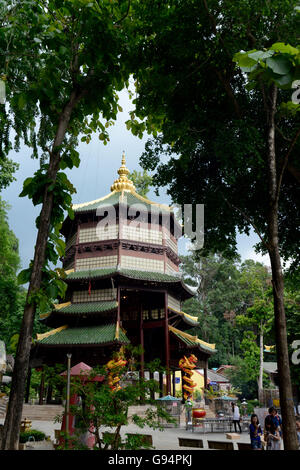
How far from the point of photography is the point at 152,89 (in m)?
8.82

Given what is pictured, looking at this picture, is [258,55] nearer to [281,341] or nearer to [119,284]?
[281,341]

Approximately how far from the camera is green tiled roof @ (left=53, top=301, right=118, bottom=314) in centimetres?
2247

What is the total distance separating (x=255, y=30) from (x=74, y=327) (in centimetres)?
1974

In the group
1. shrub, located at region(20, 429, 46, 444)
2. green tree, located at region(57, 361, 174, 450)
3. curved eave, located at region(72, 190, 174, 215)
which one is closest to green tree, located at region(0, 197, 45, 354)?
shrub, located at region(20, 429, 46, 444)

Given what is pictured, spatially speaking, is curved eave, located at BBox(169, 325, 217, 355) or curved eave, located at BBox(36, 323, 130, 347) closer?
curved eave, located at BBox(36, 323, 130, 347)

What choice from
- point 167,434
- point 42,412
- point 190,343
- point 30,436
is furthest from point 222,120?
point 42,412

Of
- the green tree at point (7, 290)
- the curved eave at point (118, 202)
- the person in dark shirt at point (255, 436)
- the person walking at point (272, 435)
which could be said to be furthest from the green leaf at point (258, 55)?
the curved eave at point (118, 202)

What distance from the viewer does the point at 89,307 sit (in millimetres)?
23156

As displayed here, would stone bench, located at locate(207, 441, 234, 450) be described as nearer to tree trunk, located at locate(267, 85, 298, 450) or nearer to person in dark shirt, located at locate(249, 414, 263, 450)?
person in dark shirt, located at locate(249, 414, 263, 450)

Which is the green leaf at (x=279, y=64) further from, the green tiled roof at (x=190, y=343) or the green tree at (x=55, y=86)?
the green tiled roof at (x=190, y=343)

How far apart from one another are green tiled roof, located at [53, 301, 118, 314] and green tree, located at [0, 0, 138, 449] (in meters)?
16.7

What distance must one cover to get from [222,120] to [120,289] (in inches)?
613
